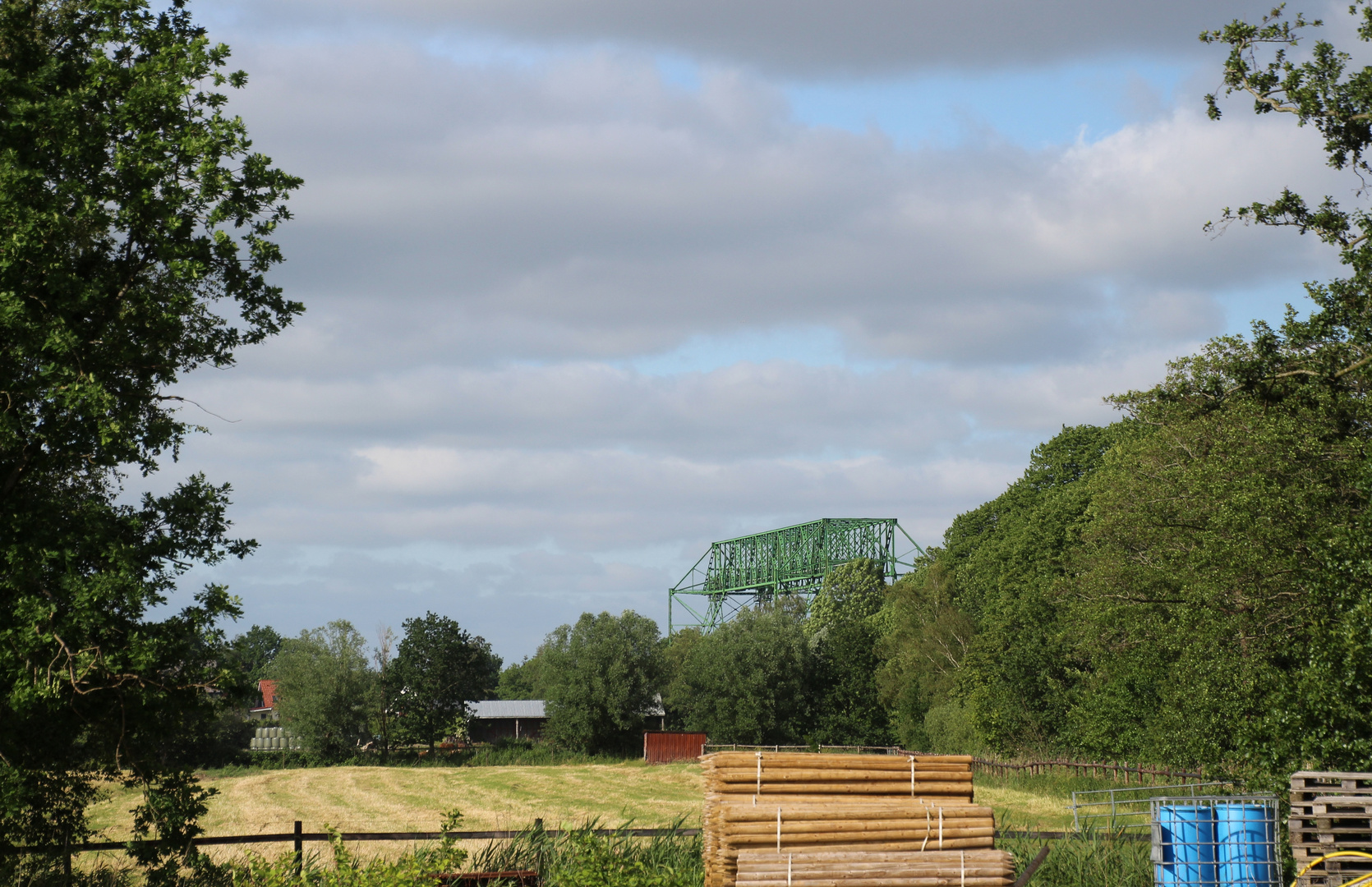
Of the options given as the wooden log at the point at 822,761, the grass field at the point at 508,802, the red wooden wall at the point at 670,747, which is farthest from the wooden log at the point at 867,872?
the red wooden wall at the point at 670,747

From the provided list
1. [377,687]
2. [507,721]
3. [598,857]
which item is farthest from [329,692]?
[598,857]

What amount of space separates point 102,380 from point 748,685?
54.5 meters

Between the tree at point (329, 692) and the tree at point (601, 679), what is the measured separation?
Answer: 1072cm

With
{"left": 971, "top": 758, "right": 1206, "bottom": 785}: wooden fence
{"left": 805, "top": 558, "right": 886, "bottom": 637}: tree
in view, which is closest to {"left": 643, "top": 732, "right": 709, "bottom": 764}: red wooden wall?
{"left": 805, "top": 558, "right": 886, "bottom": 637}: tree

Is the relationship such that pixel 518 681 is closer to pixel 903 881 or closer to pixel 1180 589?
pixel 1180 589

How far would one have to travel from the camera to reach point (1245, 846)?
10.5 meters

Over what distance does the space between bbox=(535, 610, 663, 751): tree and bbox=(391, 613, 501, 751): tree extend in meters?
4.71

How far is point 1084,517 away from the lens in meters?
43.5

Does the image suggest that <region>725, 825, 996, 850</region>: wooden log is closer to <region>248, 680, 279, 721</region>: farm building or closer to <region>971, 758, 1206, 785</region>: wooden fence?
<region>971, 758, 1206, 785</region>: wooden fence

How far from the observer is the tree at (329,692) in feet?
205

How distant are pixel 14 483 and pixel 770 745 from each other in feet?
173

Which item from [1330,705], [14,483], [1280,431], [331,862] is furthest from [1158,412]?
[14,483]

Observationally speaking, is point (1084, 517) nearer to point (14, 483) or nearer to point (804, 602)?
point (14, 483)

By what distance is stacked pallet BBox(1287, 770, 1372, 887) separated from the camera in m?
9.68
